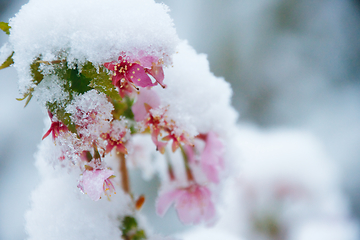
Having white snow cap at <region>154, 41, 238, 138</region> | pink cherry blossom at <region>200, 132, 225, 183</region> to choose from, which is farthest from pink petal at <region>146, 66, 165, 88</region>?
pink cherry blossom at <region>200, 132, 225, 183</region>

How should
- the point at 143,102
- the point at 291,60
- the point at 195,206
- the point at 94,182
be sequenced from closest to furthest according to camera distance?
1. the point at 94,182
2. the point at 143,102
3. the point at 195,206
4. the point at 291,60

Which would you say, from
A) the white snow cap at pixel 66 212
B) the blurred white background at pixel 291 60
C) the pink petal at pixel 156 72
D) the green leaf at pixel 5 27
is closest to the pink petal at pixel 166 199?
the white snow cap at pixel 66 212

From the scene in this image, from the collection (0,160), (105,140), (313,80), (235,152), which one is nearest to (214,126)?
(235,152)

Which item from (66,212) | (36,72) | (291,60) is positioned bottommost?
(66,212)

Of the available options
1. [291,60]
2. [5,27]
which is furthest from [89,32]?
[291,60]

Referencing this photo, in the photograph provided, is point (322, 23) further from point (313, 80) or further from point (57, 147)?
point (57, 147)

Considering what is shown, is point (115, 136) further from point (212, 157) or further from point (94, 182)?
point (212, 157)
